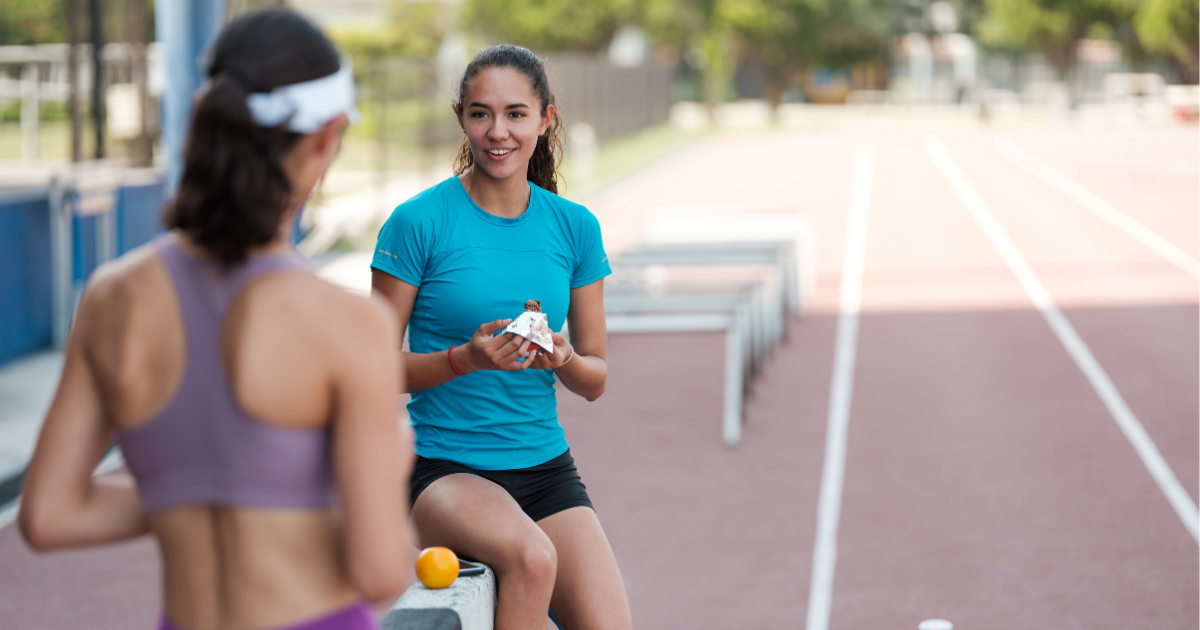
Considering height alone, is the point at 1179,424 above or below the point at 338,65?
below

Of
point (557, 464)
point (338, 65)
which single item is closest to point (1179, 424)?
point (557, 464)

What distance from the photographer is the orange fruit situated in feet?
9.54

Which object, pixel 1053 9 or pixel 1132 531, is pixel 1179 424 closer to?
pixel 1132 531

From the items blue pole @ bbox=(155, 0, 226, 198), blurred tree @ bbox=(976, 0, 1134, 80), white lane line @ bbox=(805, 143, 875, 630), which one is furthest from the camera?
blurred tree @ bbox=(976, 0, 1134, 80)

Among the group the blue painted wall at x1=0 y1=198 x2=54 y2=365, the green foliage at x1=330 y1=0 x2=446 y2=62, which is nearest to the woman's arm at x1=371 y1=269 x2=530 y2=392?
the blue painted wall at x1=0 y1=198 x2=54 y2=365

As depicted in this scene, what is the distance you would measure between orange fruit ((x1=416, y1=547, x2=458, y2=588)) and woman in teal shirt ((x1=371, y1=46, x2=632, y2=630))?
8cm

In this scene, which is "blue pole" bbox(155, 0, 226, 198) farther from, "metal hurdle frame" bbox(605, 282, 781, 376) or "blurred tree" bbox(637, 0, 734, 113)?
"blurred tree" bbox(637, 0, 734, 113)

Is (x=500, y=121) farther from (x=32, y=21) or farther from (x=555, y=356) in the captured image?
(x=32, y=21)

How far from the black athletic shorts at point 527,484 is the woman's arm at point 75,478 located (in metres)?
1.29

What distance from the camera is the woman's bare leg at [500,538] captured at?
290cm

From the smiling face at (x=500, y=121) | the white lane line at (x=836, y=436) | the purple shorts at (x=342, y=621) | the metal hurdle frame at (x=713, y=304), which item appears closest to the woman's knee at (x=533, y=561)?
the smiling face at (x=500, y=121)

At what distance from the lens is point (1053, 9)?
193 feet

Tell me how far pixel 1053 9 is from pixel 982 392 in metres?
54.9

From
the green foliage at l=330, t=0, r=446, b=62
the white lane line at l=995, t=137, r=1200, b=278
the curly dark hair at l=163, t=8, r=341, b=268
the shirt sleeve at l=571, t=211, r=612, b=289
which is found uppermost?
the green foliage at l=330, t=0, r=446, b=62
